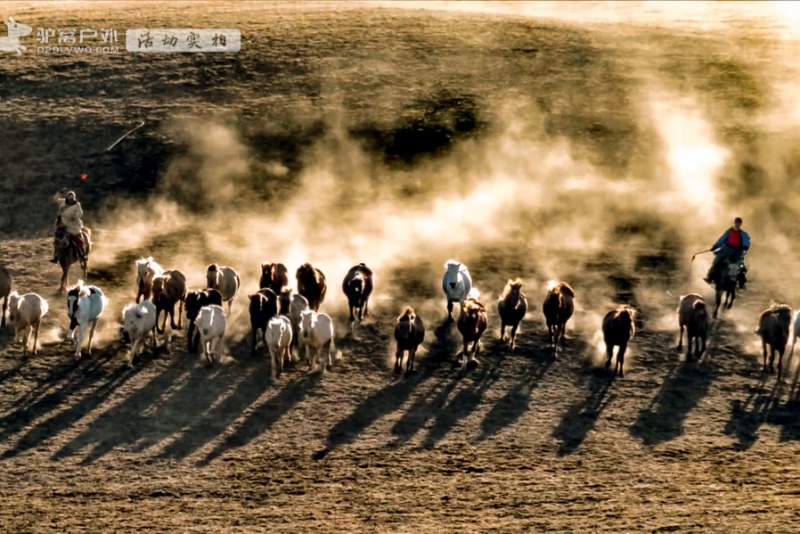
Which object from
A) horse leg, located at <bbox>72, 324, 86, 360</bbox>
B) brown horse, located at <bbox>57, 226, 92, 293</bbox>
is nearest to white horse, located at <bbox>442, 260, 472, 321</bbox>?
horse leg, located at <bbox>72, 324, 86, 360</bbox>

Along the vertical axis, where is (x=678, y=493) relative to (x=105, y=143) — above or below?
below

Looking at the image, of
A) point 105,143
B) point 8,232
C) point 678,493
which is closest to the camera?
point 678,493

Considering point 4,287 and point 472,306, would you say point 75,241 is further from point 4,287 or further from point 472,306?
point 472,306

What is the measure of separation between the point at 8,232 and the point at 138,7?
22.2 m

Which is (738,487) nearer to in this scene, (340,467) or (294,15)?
(340,467)

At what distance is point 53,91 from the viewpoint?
47875 millimetres

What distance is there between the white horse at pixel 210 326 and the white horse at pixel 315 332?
1.95m

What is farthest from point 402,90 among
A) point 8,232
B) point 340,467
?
point 340,467

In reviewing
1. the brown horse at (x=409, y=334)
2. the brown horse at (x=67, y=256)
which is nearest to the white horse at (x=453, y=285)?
the brown horse at (x=409, y=334)

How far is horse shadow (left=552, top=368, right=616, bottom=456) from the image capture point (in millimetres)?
25906

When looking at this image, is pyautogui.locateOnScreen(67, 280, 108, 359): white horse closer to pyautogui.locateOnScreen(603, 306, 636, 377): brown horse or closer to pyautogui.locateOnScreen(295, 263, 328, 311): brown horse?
pyautogui.locateOnScreen(295, 263, 328, 311): brown horse

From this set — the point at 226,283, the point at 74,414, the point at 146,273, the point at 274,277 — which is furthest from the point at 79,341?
the point at 274,277

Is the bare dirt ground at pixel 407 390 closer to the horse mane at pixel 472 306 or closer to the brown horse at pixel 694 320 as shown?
the brown horse at pixel 694 320

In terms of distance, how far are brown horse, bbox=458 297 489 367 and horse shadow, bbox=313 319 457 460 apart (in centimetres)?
67
